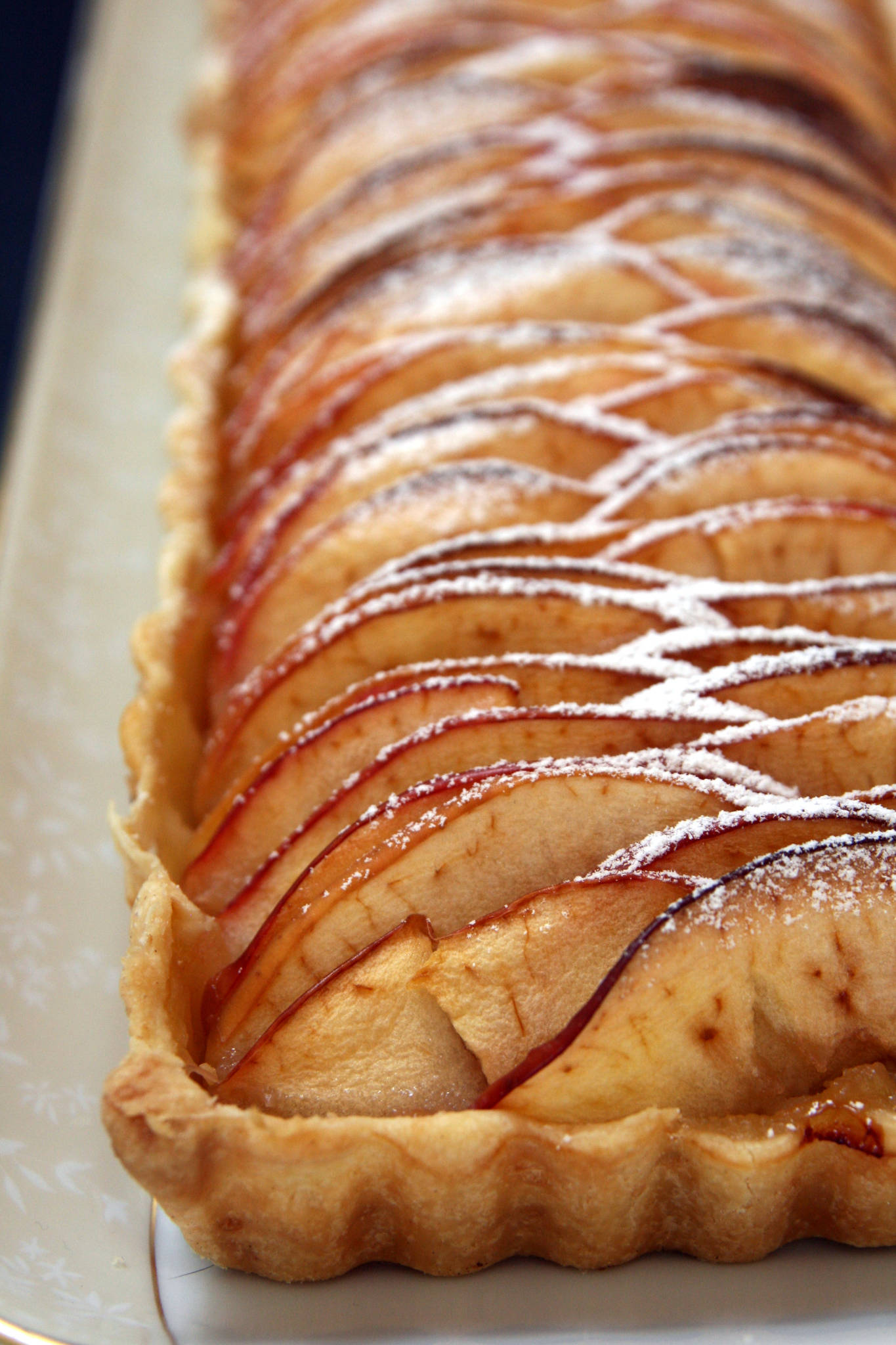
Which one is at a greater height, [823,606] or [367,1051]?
[823,606]

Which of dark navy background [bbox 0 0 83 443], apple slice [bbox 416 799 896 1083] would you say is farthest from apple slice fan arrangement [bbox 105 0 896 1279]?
dark navy background [bbox 0 0 83 443]

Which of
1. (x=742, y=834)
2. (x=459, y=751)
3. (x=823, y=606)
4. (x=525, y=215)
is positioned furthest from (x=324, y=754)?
(x=525, y=215)

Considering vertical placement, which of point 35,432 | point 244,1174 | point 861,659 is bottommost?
point 244,1174

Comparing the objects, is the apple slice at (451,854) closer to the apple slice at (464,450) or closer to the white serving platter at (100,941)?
the white serving platter at (100,941)

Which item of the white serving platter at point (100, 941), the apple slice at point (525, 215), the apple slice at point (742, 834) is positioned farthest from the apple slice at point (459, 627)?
the apple slice at point (525, 215)

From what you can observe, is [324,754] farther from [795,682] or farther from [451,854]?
[795,682]

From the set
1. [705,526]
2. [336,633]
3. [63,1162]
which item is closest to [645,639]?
[705,526]

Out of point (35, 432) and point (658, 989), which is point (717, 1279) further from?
point (35, 432)

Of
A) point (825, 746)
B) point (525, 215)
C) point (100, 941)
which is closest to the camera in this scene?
point (825, 746)
